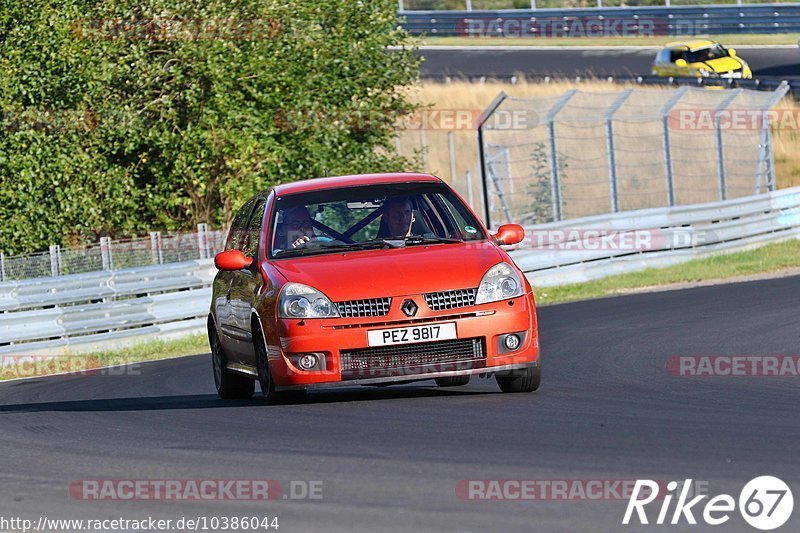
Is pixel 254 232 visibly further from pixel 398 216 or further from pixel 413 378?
pixel 413 378

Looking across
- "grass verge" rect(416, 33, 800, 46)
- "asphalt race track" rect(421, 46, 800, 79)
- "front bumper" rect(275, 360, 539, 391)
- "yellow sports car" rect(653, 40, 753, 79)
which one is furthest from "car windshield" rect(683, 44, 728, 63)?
"front bumper" rect(275, 360, 539, 391)

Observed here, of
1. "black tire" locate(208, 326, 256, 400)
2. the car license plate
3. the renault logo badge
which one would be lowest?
"black tire" locate(208, 326, 256, 400)

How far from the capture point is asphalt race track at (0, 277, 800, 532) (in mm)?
6227

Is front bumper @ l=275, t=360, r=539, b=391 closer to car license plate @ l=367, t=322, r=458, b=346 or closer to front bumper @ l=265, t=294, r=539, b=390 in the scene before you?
front bumper @ l=265, t=294, r=539, b=390

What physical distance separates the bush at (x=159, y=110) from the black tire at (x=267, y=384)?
13.0 m

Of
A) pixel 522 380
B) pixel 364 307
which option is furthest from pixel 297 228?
pixel 522 380

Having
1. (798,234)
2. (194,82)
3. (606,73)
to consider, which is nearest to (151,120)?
(194,82)

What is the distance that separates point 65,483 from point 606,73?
42.8 meters

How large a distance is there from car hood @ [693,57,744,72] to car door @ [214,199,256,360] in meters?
35.0

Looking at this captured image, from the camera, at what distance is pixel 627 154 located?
38.7 metres

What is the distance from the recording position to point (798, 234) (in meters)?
25.6

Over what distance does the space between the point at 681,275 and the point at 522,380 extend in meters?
12.9

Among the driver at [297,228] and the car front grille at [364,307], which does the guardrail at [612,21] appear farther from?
the car front grille at [364,307]

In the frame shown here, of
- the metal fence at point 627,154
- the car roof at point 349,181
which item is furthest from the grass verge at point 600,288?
the car roof at point 349,181
